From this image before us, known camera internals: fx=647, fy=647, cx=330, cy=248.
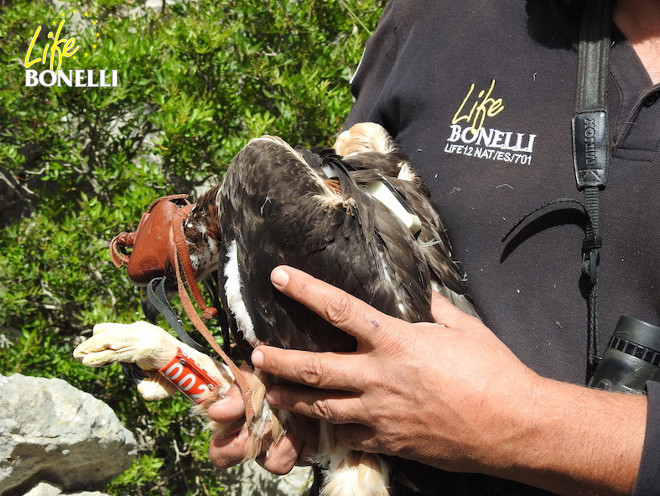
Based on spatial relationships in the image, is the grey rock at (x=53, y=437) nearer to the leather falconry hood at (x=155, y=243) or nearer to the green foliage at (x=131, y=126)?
the green foliage at (x=131, y=126)

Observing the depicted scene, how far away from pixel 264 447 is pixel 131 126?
2.76 meters

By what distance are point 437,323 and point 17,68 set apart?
10.9ft

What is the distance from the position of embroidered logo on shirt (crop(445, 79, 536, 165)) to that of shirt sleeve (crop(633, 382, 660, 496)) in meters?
0.73

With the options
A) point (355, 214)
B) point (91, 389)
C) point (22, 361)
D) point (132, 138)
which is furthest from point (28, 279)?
point (355, 214)

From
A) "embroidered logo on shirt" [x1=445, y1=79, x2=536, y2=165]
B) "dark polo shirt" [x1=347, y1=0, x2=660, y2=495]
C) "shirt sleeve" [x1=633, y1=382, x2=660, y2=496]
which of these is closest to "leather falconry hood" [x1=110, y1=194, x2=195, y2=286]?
"dark polo shirt" [x1=347, y1=0, x2=660, y2=495]

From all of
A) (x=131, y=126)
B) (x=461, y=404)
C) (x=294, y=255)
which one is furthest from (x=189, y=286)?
(x=131, y=126)

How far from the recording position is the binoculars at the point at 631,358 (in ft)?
Answer: 4.90

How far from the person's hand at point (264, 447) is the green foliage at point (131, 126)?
1818mm

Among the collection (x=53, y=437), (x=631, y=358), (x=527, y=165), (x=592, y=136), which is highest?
(x=592, y=136)

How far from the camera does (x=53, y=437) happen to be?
2992 millimetres

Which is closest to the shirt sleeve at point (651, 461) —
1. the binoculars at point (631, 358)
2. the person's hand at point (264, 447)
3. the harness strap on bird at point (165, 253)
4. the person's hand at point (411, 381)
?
the binoculars at point (631, 358)

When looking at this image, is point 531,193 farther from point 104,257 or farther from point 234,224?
point 104,257

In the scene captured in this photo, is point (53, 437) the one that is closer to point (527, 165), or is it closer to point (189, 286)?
point (189, 286)

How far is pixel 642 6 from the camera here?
1.78 metres
